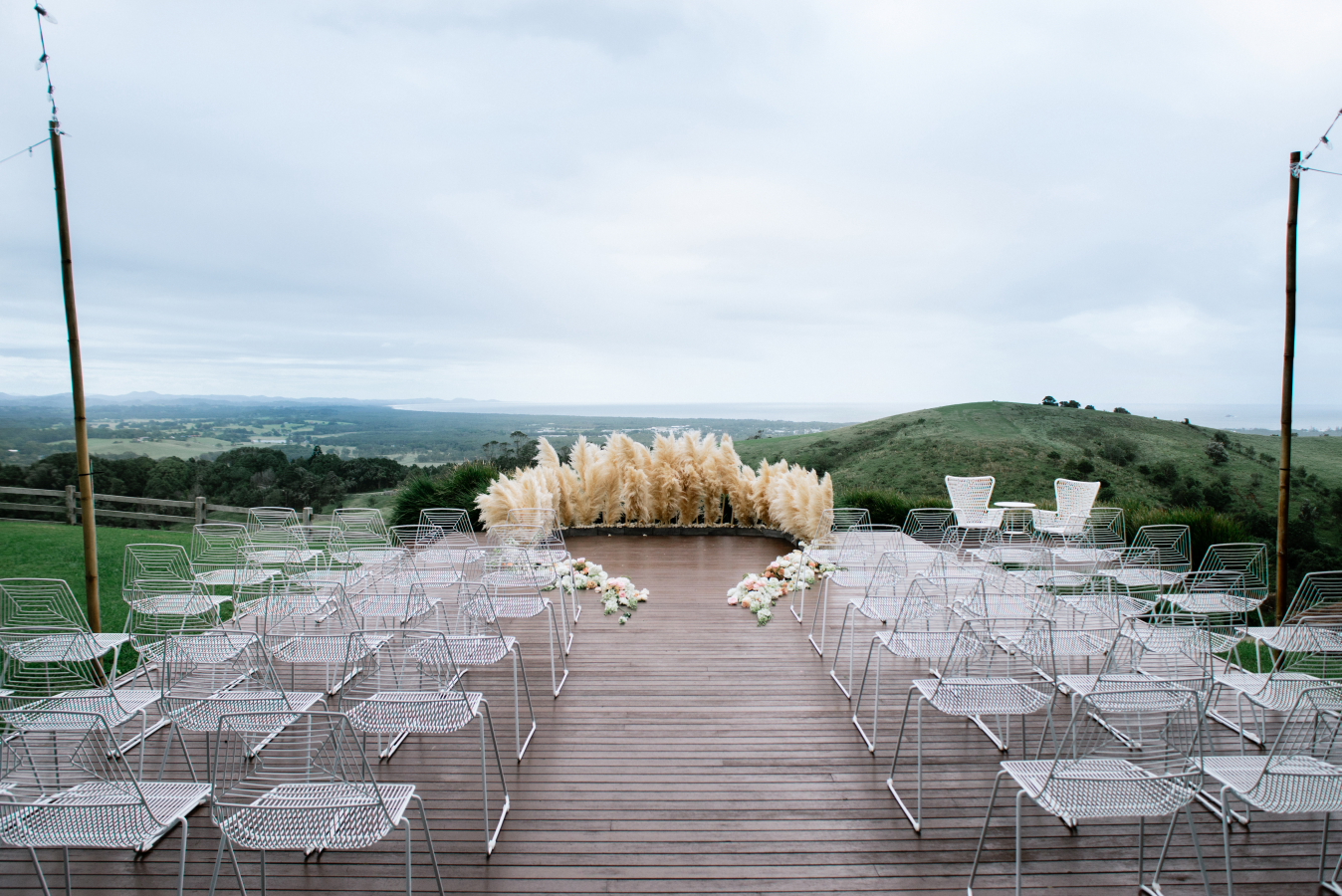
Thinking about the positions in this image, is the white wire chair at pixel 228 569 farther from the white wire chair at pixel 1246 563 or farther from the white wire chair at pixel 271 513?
the white wire chair at pixel 1246 563

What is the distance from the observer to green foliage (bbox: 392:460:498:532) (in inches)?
402

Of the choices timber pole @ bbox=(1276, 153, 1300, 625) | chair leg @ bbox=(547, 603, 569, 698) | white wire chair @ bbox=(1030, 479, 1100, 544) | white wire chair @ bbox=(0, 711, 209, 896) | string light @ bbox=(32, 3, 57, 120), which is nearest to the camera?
white wire chair @ bbox=(0, 711, 209, 896)

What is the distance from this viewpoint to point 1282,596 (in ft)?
19.2

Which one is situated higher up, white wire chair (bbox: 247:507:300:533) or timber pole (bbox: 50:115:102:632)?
timber pole (bbox: 50:115:102:632)

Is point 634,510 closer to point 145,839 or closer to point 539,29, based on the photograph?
point 539,29

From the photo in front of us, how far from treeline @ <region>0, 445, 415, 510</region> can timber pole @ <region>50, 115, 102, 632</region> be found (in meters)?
6.19

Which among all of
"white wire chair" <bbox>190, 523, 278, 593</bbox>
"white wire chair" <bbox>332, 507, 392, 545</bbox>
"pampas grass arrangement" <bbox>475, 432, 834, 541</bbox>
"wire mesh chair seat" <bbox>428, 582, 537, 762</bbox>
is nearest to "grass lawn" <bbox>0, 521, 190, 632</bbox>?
"white wire chair" <bbox>190, 523, 278, 593</bbox>

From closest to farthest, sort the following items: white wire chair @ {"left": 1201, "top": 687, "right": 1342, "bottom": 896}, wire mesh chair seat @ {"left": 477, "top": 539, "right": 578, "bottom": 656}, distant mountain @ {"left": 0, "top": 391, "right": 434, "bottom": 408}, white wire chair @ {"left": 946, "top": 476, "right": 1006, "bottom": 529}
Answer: white wire chair @ {"left": 1201, "top": 687, "right": 1342, "bottom": 896} → wire mesh chair seat @ {"left": 477, "top": 539, "right": 578, "bottom": 656} → distant mountain @ {"left": 0, "top": 391, "right": 434, "bottom": 408} → white wire chair @ {"left": 946, "top": 476, "right": 1006, "bottom": 529}

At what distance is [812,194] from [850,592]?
→ 334 inches

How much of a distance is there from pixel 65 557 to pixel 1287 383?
12.5 m

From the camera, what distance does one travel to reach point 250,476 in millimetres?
11188

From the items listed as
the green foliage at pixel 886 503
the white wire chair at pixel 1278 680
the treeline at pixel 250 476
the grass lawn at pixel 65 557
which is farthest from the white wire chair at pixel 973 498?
the grass lawn at pixel 65 557

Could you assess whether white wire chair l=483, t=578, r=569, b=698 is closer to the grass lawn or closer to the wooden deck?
the wooden deck

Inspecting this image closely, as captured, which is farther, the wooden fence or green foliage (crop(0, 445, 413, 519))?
green foliage (crop(0, 445, 413, 519))
